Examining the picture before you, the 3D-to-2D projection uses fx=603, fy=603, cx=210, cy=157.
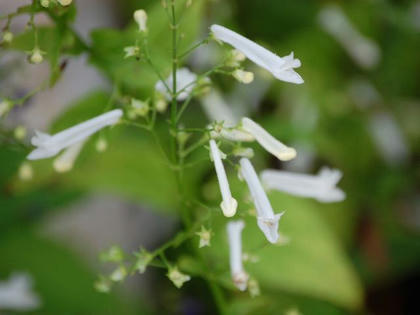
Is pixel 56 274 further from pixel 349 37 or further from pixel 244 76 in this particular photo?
pixel 349 37

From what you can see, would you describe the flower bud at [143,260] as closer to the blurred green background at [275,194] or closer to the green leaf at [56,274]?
the blurred green background at [275,194]

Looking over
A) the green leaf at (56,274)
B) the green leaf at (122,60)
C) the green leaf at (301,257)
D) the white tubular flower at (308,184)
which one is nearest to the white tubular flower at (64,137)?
the green leaf at (122,60)

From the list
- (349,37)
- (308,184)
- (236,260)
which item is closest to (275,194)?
(308,184)

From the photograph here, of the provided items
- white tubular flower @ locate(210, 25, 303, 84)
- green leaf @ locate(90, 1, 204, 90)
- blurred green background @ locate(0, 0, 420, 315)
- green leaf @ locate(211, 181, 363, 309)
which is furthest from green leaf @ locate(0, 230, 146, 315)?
white tubular flower @ locate(210, 25, 303, 84)

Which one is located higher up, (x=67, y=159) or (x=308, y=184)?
(x=67, y=159)

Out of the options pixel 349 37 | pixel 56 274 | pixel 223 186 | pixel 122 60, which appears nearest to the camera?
pixel 223 186
